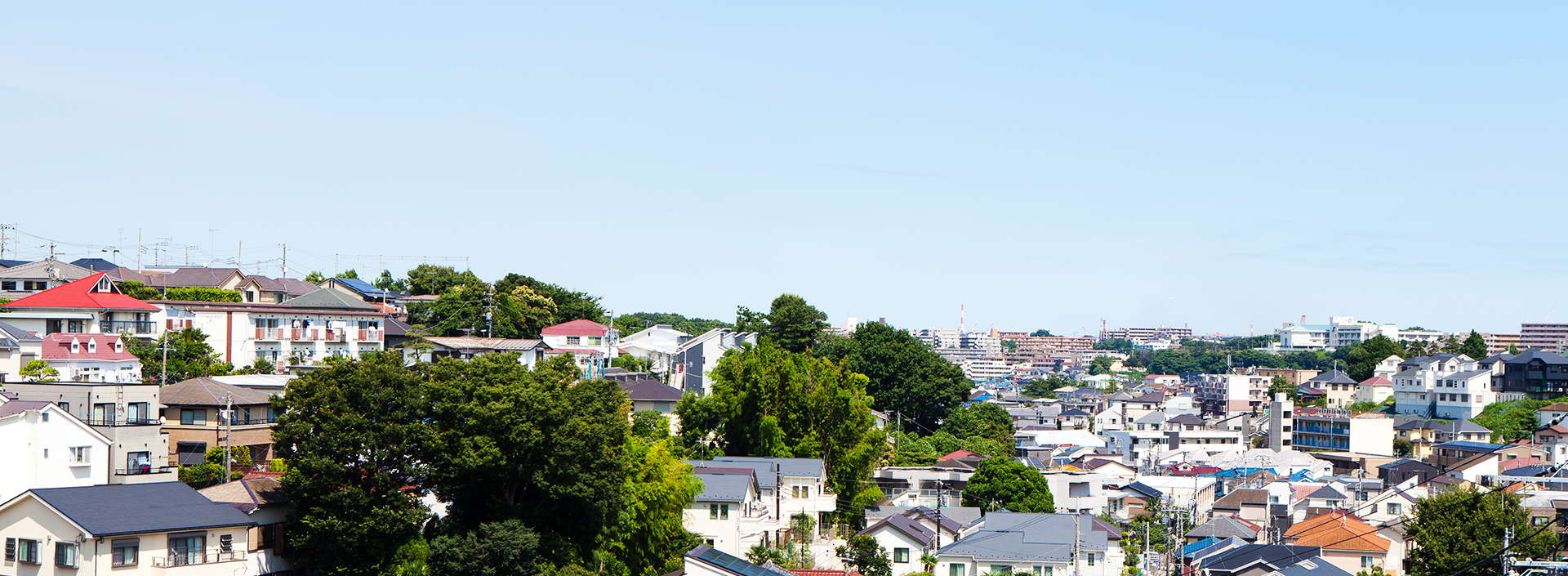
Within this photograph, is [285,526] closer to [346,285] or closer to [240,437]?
[240,437]

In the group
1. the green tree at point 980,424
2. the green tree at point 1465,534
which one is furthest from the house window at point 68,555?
the green tree at point 980,424

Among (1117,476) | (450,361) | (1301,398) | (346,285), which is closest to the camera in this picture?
(450,361)

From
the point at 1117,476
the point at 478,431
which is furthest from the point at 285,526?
the point at 1117,476

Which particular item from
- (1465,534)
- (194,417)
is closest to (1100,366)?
(1465,534)

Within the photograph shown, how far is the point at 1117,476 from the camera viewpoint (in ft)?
175

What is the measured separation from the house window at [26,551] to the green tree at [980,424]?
128ft

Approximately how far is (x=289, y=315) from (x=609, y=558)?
1810cm

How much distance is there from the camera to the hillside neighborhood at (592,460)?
67.8ft

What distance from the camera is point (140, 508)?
2030cm

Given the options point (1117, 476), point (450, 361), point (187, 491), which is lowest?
point (1117, 476)

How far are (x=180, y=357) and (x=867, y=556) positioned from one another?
18.7 m

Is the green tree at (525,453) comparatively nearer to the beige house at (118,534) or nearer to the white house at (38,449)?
the beige house at (118,534)

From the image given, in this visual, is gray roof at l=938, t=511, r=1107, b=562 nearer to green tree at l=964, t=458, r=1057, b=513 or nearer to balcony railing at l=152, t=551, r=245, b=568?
green tree at l=964, t=458, r=1057, b=513

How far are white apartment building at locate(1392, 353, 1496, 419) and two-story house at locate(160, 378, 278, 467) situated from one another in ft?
220
